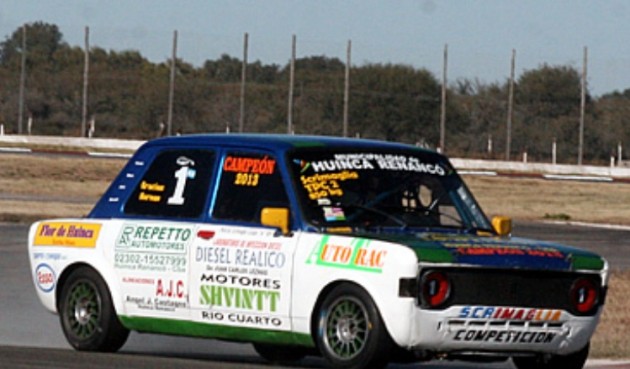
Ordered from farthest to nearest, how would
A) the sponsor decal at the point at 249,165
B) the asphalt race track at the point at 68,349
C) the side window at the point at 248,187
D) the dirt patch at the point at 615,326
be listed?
1. the dirt patch at the point at 615,326
2. the sponsor decal at the point at 249,165
3. the side window at the point at 248,187
4. the asphalt race track at the point at 68,349

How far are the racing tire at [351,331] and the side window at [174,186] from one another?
1.49m

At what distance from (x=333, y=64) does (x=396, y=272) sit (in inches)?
3663

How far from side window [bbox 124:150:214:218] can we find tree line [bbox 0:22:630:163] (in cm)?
6805

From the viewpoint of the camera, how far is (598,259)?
1126 centimetres

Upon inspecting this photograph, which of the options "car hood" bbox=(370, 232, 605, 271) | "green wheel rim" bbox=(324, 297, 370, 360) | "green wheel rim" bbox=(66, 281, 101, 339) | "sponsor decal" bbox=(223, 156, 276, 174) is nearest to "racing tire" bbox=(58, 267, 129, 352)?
"green wheel rim" bbox=(66, 281, 101, 339)

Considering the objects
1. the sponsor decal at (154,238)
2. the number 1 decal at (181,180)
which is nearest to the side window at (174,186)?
the number 1 decal at (181,180)

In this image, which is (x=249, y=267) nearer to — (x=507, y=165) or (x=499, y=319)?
(x=499, y=319)

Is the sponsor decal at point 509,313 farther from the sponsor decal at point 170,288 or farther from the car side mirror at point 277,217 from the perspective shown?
the sponsor decal at point 170,288

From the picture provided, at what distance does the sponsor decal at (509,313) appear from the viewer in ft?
34.9

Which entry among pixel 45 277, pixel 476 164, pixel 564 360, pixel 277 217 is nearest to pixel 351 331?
pixel 277 217

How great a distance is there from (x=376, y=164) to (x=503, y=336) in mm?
1711

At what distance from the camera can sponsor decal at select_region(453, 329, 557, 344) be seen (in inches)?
418

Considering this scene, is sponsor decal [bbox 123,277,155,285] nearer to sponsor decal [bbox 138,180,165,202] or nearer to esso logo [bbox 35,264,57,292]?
sponsor decal [bbox 138,180,165,202]

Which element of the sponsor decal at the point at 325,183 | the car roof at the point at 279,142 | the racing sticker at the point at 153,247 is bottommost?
the racing sticker at the point at 153,247
